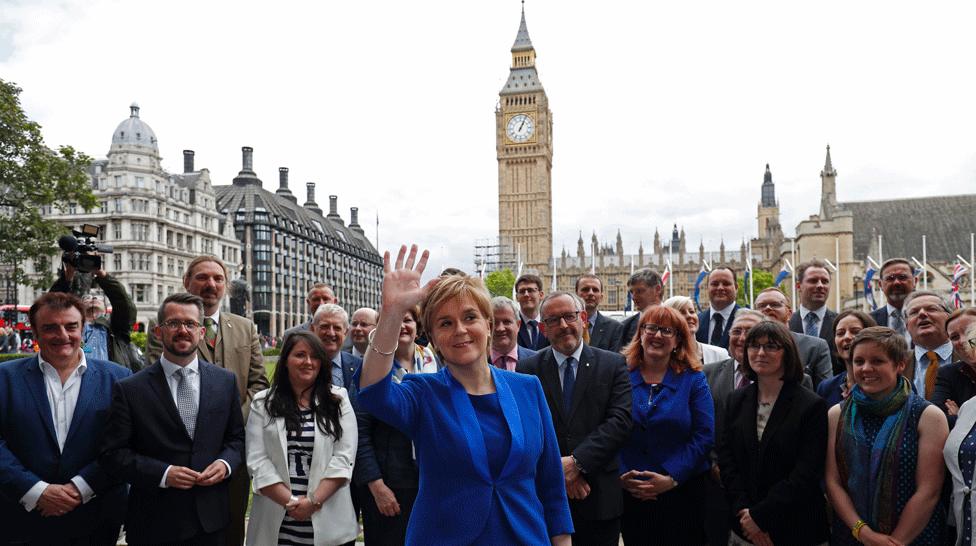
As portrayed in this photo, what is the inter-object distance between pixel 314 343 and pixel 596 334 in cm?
286

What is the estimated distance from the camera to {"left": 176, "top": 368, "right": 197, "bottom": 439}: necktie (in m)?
3.95

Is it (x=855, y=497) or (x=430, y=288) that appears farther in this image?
(x=855, y=497)

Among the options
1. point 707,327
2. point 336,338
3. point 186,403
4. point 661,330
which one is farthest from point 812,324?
point 186,403

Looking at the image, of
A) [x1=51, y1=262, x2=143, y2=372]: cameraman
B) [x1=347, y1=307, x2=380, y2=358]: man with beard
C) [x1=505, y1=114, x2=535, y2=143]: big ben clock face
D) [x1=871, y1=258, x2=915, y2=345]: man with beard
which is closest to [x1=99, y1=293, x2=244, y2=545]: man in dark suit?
[x1=51, y1=262, x2=143, y2=372]: cameraman

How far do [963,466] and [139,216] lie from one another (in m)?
53.8

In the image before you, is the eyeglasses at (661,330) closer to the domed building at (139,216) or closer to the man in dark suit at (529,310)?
the man in dark suit at (529,310)

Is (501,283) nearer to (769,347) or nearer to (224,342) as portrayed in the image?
(224,342)

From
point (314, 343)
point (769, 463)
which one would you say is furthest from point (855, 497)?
point (314, 343)

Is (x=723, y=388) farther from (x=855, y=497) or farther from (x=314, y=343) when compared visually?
(x=314, y=343)

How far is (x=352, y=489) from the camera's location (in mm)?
4410

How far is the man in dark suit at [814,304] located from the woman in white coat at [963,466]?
2611mm

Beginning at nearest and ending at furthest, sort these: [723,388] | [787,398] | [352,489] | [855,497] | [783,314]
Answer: [855,497]
[787,398]
[352,489]
[723,388]
[783,314]

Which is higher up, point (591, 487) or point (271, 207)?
point (271, 207)

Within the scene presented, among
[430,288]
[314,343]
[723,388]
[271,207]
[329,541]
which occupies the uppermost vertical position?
[271,207]
